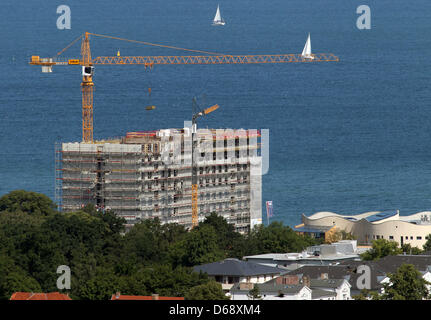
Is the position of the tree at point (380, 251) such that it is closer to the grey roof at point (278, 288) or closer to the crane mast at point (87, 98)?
the grey roof at point (278, 288)

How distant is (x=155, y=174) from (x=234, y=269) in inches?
1494

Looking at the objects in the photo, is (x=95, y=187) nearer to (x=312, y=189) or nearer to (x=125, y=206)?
(x=125, y=206)

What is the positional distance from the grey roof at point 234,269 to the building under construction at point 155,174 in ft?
111

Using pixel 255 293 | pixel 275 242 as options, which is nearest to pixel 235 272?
pixel 255 293

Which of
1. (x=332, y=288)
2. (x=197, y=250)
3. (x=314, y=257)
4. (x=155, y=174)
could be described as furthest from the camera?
(x=155, y=174)

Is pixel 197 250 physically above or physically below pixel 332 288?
above

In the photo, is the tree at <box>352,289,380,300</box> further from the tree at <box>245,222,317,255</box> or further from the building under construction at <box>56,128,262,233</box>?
the building under construction at <box>56,128,262,233</box>

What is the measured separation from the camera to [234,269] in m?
70.6

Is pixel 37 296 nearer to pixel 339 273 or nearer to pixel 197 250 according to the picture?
pixel 339 273

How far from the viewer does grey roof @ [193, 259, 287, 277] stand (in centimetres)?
7025

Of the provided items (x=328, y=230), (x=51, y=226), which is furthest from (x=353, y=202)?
(x=51, y=226)

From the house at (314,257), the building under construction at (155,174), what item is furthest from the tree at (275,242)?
the building under construction at (155,174)

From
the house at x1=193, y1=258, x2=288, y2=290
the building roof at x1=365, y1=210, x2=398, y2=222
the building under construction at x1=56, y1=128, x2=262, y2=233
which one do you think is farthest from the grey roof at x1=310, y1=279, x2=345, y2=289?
the building under construction at x1=56, y1=128, x2=262, y2=233

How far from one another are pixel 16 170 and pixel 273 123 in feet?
137
